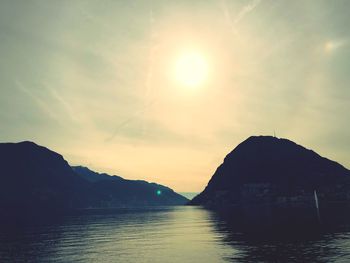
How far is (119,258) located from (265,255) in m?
21.6

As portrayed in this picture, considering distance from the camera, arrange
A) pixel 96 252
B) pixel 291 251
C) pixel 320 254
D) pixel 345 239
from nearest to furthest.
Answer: pixel 320 254, pixel 291 251, pixel 96 252, pixel 345 239

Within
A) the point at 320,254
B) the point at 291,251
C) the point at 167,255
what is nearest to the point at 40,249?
the point at 167,255

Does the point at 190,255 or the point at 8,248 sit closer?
the point at 190,255

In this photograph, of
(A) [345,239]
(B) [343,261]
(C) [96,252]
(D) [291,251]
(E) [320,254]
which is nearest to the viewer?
(B) [343,261]

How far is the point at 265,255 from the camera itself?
45.5 metres

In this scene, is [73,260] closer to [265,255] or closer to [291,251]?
[265,255]

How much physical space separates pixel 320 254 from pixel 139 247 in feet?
103

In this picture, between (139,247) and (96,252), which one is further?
(139,247)

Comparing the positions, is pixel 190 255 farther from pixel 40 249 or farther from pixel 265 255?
pixel 40 249

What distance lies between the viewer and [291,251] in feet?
156

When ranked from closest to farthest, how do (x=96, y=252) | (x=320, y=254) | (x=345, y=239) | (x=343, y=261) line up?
(x=343, y=261)
(x=320, y=254)
(x=96, y=252)
(x=345, y=239)

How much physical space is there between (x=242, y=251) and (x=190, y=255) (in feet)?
27.4

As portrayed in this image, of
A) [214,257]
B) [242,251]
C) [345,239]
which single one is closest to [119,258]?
[214,257]

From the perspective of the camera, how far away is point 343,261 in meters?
39.3
